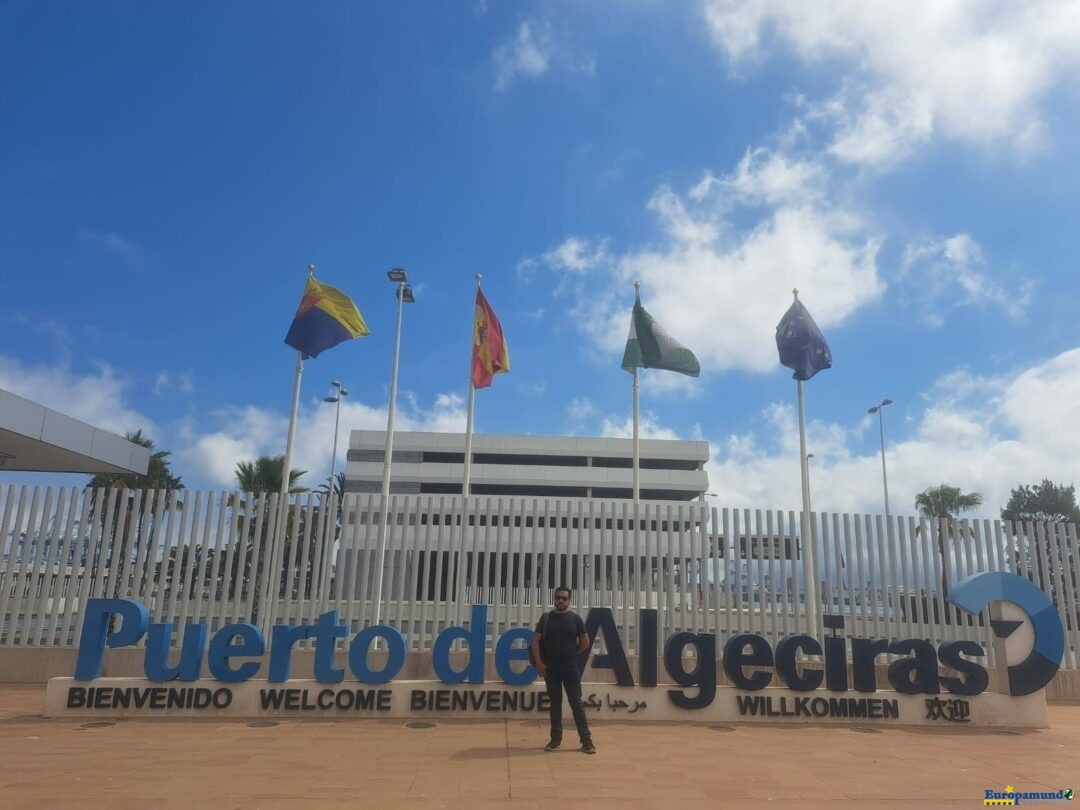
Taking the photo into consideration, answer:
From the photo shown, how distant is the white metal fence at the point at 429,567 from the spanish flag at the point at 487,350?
4722mm

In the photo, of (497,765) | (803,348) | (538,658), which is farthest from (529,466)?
(497,765)

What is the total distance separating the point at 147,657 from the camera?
30.6 feet

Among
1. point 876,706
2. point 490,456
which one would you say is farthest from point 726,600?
point 490,456

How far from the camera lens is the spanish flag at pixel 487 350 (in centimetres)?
1586

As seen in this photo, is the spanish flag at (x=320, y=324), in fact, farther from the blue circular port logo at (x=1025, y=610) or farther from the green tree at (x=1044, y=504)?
the green tree at (x=1044, y=504)

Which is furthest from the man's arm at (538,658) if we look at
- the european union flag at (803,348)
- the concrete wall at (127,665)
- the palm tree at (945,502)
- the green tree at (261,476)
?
the palm tree at (945,502)

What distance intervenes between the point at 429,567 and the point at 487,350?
5898mm

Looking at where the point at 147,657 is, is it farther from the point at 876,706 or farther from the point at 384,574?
the point at 876,706

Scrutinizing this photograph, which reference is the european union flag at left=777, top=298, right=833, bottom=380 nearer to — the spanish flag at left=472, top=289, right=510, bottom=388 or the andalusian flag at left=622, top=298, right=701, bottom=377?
the andalusian flag at left=622, top=298, right=701, bottom=377

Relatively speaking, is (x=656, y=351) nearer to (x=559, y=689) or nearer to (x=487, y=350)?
(x=487, y=350)

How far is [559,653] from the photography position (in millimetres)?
7785

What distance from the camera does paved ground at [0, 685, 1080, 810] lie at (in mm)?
5953

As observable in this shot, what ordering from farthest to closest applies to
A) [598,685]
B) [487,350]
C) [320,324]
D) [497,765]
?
[487,350] → [320,324] → [598,685] → [497,765]

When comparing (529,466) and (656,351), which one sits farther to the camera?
(529,466)
